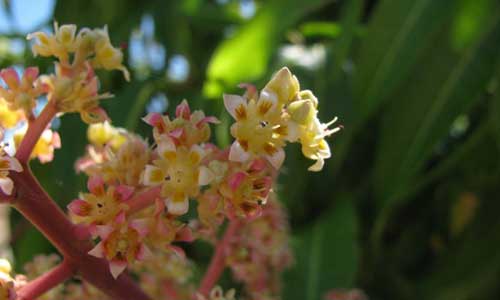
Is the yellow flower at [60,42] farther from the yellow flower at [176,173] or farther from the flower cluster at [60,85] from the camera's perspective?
the yellow flower at [176,173]

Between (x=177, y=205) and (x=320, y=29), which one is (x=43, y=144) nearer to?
(x=177, y=205)

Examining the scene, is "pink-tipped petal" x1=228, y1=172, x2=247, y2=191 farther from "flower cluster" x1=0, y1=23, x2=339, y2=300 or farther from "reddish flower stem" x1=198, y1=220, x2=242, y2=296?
"reddish flower stem" x1=198, y1=220, x2=242, y2=296

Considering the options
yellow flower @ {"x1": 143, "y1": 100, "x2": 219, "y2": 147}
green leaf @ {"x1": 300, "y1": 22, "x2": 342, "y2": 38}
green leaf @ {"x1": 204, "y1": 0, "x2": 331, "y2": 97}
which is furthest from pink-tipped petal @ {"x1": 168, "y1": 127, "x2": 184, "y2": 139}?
green leaf @ {"x1": 300, "y1": 22, "x2": 342, "y2": 38}

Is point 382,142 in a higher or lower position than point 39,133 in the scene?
lower

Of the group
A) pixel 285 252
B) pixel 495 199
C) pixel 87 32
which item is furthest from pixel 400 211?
pixel 87 32

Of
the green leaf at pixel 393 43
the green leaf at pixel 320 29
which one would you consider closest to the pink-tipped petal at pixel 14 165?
the green leaf at pixel 393 43

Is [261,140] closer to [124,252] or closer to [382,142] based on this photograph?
[124,252]
